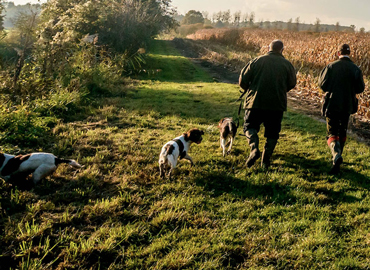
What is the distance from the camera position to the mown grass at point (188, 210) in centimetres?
277

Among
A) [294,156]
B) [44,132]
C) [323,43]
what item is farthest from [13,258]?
[323,43]

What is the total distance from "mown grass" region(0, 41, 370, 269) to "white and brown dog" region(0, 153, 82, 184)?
0.19m

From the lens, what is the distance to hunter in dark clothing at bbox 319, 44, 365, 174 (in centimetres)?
505

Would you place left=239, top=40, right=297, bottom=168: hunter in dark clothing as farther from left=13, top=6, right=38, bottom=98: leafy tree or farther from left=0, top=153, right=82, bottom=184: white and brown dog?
left=13, top=6, right=38, bottom=98: leafy tree

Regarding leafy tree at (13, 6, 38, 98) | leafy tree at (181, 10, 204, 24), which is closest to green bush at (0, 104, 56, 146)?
leafy tree at (13, 6, 38, 98)

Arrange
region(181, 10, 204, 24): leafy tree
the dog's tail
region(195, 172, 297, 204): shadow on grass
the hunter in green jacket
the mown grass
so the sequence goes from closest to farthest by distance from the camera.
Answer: the mown grass
region(195, 172, 297, 204): shadow on grass
the dog's tail
the hunter in green jacket
region(181, 10, 204, 24): leafy tree

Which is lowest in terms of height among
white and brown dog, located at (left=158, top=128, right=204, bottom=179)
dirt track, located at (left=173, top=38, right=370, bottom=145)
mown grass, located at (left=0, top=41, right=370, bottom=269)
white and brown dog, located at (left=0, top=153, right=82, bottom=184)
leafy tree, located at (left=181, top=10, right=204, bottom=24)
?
mown grass, located at (left=0, top=41, right=370, bottom=269)

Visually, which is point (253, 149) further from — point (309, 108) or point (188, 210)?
point (309, 108)

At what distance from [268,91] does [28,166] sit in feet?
13.9

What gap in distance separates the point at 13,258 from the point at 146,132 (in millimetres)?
4295

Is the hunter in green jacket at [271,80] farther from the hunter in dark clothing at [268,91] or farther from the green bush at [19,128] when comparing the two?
the green bush at [19,128]

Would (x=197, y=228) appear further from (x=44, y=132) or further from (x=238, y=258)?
(x=44, y=132)

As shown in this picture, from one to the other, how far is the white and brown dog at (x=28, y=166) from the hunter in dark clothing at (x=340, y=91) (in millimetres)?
5084


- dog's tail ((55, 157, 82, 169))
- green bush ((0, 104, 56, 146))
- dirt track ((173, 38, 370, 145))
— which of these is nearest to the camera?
dog's tail ((55, 157, 82, 169))
